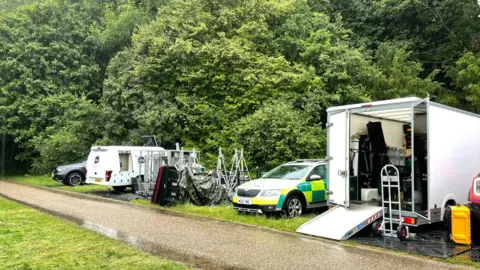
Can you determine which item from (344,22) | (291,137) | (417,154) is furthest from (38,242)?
(344,22)

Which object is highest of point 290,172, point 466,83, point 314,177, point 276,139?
point 466,83

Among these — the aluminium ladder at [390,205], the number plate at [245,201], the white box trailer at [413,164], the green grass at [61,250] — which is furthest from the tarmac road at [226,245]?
the aluminium ladder at [390,205]

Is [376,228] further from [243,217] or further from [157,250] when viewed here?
[157,250]

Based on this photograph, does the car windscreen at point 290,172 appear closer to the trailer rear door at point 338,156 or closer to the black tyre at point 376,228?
the trailer rear door at point 338,156

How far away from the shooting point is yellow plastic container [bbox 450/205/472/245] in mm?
7512

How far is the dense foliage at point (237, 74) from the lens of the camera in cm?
2128

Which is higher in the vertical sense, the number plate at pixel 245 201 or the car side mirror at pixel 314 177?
the car side mirror at pixel 314 177

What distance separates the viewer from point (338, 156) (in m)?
9.16

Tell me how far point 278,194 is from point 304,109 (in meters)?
11.5

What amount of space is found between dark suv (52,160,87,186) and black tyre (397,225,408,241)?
16.7 meters

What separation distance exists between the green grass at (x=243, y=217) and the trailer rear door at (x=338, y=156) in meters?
1.09

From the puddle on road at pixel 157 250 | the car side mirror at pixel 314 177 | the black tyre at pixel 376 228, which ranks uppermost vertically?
the car side mirror at pixel 314 177

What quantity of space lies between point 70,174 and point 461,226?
58.4 feet

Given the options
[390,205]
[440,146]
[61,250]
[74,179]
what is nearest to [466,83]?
[440,146]
